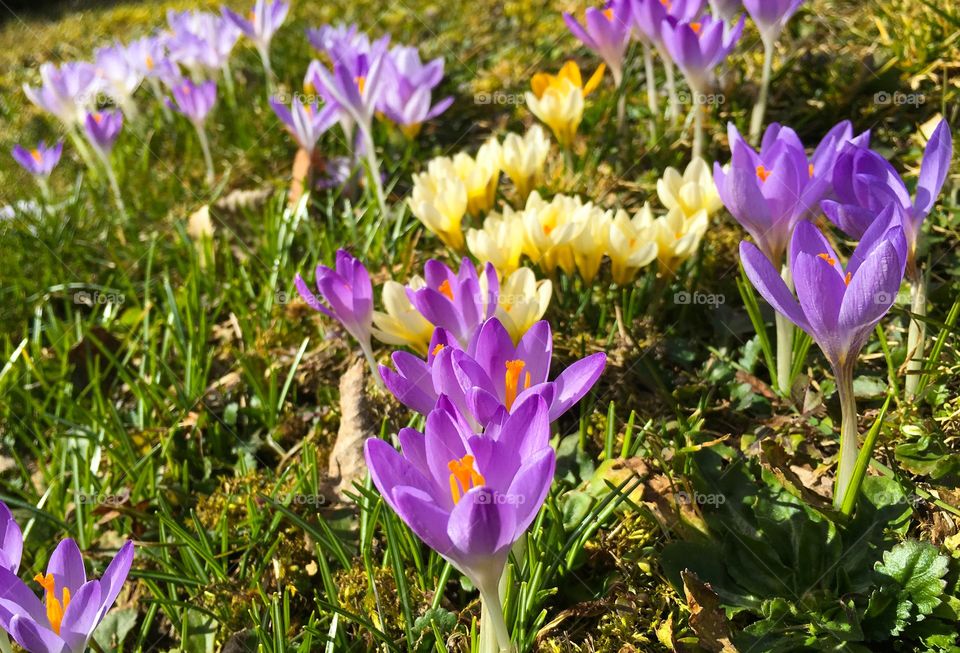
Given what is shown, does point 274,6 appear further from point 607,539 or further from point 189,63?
point 607,539

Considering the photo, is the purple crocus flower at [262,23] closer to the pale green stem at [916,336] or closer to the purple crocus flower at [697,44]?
the purple crocus flower at [697,44]

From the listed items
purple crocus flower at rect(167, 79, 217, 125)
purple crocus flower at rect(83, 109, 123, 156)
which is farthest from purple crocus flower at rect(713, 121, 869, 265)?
purple crocus flower at rect(83, 109, 123, 156)

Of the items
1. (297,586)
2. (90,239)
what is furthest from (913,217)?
(90,239)

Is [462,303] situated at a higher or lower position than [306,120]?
lower


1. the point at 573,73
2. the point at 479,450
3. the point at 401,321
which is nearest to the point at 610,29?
the point at 573,73

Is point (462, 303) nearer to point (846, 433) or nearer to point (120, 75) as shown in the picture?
point (846, 433)

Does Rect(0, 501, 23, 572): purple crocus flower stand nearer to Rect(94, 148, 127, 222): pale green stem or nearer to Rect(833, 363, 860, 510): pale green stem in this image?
Rect(833, 363, 860, 510): pale green stem

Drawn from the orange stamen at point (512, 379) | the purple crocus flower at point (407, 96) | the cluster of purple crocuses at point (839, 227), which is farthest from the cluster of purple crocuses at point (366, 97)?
the orange stamen at point (512, 379)
